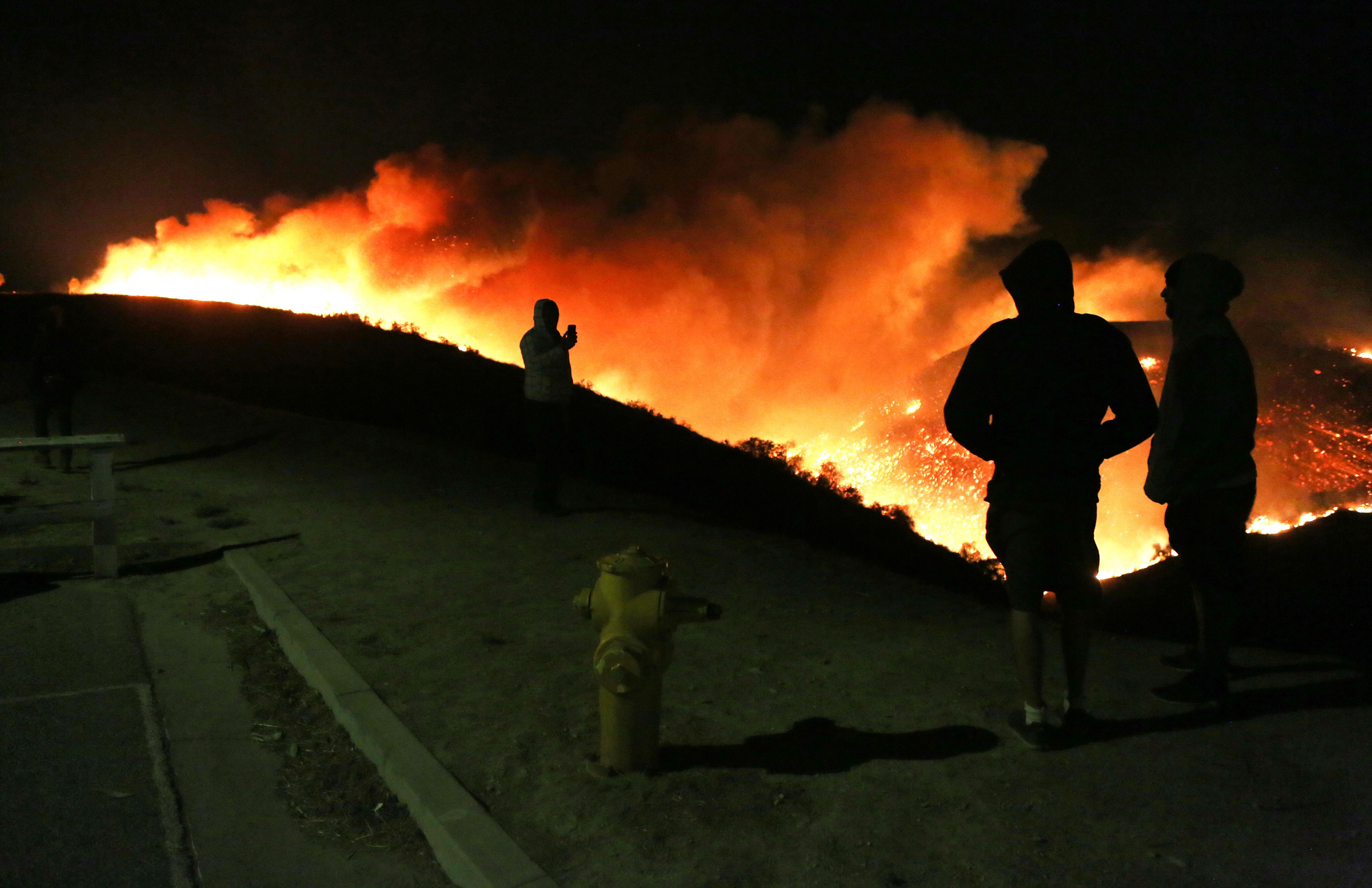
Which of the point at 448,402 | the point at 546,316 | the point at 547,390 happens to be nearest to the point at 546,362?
the point at 547,390

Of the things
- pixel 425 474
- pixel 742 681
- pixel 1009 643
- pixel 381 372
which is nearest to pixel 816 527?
pixel 425 474

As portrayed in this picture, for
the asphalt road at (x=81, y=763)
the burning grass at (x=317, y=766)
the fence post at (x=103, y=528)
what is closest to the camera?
the asphalt road at (x=81, y=763)

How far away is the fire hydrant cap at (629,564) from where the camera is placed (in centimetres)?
355

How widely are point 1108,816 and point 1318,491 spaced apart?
42.2 m

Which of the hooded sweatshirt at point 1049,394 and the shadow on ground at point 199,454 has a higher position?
the shadow on ground at point 199,454

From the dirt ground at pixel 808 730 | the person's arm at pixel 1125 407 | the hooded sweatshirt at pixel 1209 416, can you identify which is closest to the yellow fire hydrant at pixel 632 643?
the dirt ground at pixel 808 730

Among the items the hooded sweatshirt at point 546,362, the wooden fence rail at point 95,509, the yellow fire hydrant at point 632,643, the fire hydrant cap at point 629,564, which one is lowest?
the yellow fire hydrant at point 632,643

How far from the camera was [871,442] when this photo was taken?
49812 millimetres

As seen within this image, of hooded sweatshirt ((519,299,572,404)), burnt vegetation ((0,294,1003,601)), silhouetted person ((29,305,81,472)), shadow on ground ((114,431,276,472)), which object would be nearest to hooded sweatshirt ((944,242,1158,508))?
burnt vegetation ((0,294,1003,601))

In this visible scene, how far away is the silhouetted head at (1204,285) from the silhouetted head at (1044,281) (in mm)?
970

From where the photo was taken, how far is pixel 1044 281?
3.69 m

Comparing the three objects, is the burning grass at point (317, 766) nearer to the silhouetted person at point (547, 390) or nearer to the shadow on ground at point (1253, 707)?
the shadow on ground at point (1253, 707)

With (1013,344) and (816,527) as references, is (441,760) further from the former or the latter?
(816,527)

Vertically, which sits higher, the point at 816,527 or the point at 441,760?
the point at 816,527
